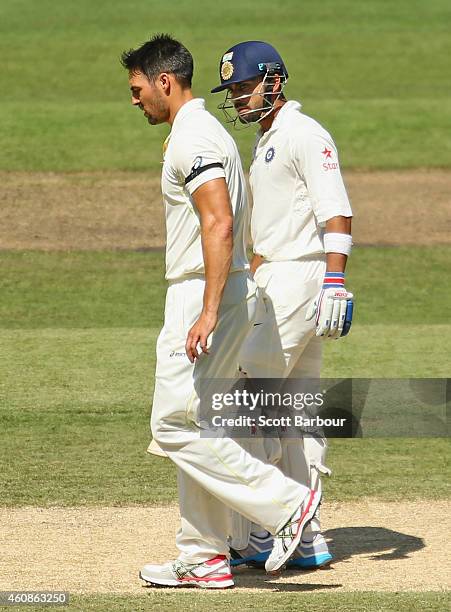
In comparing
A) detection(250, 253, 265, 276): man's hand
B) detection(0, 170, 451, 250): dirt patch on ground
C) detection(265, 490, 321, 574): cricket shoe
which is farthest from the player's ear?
detection(0, 170, 451, 250): dirt patch on ground

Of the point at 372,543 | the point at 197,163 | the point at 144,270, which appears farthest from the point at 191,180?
the point at 144,270

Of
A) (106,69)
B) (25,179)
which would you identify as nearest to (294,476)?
(25,179)

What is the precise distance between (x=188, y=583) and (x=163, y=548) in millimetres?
555

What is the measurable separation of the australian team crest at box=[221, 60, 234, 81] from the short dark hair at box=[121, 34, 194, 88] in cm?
55

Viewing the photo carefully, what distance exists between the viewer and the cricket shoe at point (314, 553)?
227 inches

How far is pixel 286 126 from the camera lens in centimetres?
595

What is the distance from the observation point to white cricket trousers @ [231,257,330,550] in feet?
19.1

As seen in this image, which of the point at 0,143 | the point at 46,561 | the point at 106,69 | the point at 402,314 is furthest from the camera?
the point at 106,69

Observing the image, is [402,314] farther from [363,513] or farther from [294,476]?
[294,476]

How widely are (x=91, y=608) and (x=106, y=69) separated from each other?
20.1m

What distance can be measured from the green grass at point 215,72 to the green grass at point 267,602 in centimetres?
1379

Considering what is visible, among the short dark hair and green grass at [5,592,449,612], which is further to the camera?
the short dark hair

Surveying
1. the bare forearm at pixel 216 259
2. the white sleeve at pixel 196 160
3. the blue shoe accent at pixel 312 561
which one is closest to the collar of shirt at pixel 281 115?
the white sleeve at pixel 196 160

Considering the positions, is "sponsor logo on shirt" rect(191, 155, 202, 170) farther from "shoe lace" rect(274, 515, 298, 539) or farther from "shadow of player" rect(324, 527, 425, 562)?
"shadow of player" rect(324, 527, 425, 562)
